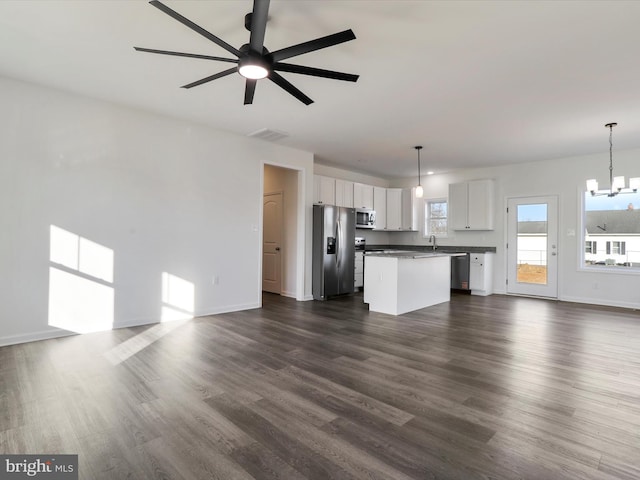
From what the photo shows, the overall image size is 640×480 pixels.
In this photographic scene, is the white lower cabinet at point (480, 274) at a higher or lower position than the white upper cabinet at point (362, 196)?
lower

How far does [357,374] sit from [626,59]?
12.1 ft

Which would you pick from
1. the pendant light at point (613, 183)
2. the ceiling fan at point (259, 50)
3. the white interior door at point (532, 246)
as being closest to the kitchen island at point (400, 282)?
the white interior door at point (532, 246)

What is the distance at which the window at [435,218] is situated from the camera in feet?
28.1

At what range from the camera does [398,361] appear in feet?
10.9

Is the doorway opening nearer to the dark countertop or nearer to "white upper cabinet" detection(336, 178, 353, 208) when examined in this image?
"white upper cabinet" detection(336, 178, 353, 208)

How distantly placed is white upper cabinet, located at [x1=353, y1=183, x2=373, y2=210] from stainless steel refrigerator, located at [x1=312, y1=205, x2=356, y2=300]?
0.91 metres

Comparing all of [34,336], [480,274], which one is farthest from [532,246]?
[34,336]

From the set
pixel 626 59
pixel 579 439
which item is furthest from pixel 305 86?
pixel 579 439

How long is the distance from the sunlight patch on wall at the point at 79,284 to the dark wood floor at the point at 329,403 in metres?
0.32

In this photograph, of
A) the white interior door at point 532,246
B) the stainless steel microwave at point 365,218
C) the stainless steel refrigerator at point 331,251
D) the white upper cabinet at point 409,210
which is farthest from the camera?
the white upper cabinet at point 409,210

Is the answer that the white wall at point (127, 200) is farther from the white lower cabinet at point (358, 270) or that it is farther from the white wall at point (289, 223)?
the white lower cabinet at point (358, 270)

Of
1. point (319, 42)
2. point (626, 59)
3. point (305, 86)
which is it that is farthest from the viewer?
point (305, 86)

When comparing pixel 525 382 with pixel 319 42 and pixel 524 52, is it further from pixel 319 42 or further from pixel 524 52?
pixel 319 42

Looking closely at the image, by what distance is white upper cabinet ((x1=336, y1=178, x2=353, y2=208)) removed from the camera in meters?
7.55
